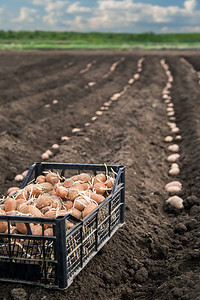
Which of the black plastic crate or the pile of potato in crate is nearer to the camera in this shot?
the black plastic crate

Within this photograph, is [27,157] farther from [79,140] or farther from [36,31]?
[36,31]

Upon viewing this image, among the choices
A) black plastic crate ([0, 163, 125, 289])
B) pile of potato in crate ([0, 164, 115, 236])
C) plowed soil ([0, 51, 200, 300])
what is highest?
pile of potato in crate ([0, 164, 115, 236])

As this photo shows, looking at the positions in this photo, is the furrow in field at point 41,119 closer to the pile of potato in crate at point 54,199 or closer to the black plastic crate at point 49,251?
the pile of potato in crate at point 54,199

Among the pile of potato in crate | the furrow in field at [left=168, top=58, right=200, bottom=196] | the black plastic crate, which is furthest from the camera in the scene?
the furrow in field at [left=168, top=58, right=200, bottom=196]

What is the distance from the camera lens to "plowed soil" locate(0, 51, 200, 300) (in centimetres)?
351

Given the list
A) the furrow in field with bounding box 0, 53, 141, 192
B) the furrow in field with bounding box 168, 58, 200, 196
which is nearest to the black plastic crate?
the furrow in field with bounding box 168, 58, 200, 196

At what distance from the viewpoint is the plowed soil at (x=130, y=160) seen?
351 centimetres

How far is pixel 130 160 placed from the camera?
6.67 metres

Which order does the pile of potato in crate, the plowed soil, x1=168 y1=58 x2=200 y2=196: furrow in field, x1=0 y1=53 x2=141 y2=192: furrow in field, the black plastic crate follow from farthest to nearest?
x1=0 y1=53 x2=141 y2=192: furrow in field
x1=168 y1=58 x2=200 y2=196: furrow in field
the plowed soil
the pile of potato in crate
the black plastic crate

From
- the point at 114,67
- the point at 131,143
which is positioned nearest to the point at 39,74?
the point at 114,67

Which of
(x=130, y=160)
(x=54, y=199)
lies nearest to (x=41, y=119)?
(x=130, y=160)

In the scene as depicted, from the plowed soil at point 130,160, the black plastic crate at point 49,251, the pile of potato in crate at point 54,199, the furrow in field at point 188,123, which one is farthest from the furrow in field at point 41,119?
the black plastic crate at point 49,251

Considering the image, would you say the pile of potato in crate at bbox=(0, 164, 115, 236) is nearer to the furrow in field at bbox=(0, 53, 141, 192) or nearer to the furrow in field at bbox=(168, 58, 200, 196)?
the furrow in field at bbox=(168, 58, 200, 196)

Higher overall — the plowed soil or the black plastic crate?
the black plastic crate
